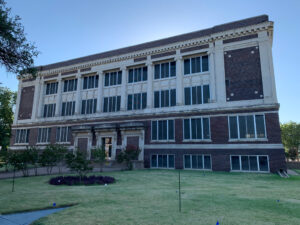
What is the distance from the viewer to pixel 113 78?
32.7m

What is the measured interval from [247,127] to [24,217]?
21992 mm

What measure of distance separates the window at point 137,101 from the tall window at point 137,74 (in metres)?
2.43

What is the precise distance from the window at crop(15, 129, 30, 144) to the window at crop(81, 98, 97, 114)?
1268 cm

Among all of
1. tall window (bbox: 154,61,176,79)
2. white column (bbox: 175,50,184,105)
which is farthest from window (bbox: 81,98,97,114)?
white column (bbox: 175,50,184,105)

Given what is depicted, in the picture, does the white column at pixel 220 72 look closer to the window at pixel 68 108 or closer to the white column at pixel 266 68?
the white column at pixel 266 68

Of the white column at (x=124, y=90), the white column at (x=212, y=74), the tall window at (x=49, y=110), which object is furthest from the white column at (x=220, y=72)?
the tall window at (x=49, y=110)

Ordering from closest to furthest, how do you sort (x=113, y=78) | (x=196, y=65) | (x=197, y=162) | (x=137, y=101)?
(x=197, y=162)
(x=196, y=65)
(x=137, y=101)
(x=113, y=78)

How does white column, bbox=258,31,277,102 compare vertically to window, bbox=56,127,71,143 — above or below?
above

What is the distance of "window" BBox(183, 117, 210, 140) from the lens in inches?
958

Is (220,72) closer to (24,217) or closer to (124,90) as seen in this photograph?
(124,90)

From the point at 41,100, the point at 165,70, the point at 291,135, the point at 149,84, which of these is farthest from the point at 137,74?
the point at 291,135

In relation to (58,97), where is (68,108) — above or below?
below

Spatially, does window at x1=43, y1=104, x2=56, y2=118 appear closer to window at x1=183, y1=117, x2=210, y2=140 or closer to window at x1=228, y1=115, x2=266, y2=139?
window at x1=183, y1=117, x2=210, y2=140

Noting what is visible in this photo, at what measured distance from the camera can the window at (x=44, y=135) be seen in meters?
35.0
